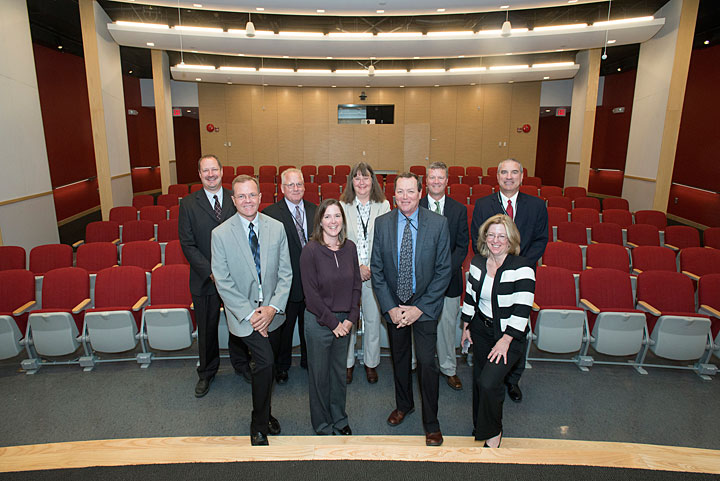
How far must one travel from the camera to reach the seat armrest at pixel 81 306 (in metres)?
3.82

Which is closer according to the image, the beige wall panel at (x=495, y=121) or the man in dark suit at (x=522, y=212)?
the man in dark suit at (x=522, y=212)

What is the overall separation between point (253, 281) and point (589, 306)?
3195 millimetres

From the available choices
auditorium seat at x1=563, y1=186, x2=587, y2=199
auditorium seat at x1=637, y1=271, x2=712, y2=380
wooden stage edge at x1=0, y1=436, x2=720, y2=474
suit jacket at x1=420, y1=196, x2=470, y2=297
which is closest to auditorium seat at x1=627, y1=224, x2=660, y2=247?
auditorium seat at x1=637, y1=271, x2=712, y2=380

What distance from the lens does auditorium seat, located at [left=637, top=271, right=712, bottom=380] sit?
365 centimetres

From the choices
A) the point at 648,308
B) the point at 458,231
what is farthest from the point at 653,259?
the point at 458,231

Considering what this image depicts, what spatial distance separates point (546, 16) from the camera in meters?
8.66

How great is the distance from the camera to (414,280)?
2846 millimetres

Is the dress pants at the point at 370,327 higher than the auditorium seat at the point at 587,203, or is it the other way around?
the auditorium seat at the point at 587,203

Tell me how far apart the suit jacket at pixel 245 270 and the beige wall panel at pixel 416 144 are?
13.3 m

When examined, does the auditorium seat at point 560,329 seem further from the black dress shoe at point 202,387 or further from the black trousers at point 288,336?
the black dress shoe at point 202,387

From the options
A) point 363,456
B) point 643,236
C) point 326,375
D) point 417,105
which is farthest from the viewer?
point 417,105

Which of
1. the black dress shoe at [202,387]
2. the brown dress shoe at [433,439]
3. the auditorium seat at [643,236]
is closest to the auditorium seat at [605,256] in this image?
the auditorium seat at [643,236]

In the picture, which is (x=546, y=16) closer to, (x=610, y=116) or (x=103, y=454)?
(x=610, y=116)

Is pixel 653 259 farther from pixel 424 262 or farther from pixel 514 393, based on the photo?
pixel 424 262
